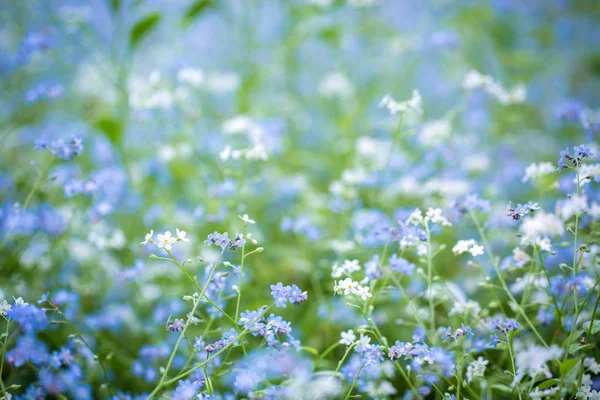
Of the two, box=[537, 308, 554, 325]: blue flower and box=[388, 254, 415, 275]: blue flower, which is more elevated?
box=[388, 254, 415, 275]: blue flower

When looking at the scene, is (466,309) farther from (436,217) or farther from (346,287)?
(346,287)

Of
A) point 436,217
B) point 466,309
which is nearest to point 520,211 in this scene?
point 436,217

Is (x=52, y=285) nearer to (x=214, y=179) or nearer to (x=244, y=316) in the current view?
(x=214, y=179)

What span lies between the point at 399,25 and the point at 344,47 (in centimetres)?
74

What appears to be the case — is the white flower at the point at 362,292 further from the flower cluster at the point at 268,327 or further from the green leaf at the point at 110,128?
the green leaf at the point at 110,128

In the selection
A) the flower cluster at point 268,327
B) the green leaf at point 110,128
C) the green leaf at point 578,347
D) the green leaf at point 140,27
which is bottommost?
the green leaf at point 578,347

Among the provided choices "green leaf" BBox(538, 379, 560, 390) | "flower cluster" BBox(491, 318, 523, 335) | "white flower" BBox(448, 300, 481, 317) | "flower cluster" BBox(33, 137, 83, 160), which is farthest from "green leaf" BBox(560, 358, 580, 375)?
"flower cluster" BBox(33, 137, 83, 160)

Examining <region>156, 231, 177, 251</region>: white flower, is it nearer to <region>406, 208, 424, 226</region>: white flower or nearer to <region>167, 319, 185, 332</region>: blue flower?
<region>167, 319, 185, 332</region>: blue flower

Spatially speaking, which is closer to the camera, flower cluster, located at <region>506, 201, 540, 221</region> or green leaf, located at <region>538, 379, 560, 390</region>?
green leaf, located at <region>538, 379, 560, 390</region>

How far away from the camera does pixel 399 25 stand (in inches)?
149

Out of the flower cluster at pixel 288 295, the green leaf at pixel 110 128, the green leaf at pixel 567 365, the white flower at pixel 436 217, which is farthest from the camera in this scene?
the green leaf at pixel 110 128

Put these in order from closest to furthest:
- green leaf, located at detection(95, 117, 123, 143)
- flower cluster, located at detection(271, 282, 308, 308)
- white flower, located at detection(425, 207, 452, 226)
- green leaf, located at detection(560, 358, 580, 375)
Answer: green leaf, located at detection(560, 358, 580, 375), flower cluster, located at detection(271, 282, 308, 308), white flower, located at detection(425, 207, 452, 226), green leaf, located at detection(95, 117, 123, 143)

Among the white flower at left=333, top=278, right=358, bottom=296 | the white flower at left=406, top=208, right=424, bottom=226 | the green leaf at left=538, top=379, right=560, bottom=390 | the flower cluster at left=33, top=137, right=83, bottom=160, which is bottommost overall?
the green leaf at left=538, top=379, right=560, bottom=390

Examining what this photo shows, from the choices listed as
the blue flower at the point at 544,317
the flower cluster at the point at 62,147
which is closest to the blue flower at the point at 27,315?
the flower cluster at the point at 62,147
